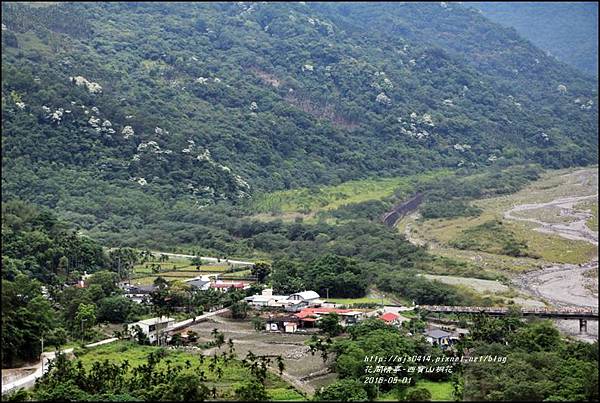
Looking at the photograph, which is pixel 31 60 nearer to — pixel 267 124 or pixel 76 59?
pixel 76 59

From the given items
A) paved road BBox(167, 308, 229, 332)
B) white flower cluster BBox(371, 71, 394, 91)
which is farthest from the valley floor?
white flower cluster BBox(371, 71, 394, 91)

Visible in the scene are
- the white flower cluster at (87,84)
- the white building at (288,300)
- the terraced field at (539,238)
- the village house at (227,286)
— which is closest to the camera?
the white building at (288,300)

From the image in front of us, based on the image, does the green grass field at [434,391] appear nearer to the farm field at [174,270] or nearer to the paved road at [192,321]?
the paved road at [192,321]

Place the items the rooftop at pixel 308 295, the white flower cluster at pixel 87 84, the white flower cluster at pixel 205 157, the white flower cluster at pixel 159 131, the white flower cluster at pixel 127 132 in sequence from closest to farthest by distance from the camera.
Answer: the rooftop at pixel 308 295 < the white flower cluster at pixel 127 132 < the white flower cluster at pixel 205 157 < the white flower cluster at pixel 159 131 < the white flower cluster at pixel 87 84

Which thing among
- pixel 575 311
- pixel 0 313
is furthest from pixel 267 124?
pixel 0 313

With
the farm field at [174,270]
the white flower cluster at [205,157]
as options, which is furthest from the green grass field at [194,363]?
the white flower cluster at [205,157]

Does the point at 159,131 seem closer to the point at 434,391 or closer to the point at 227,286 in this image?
the point at 227,286
